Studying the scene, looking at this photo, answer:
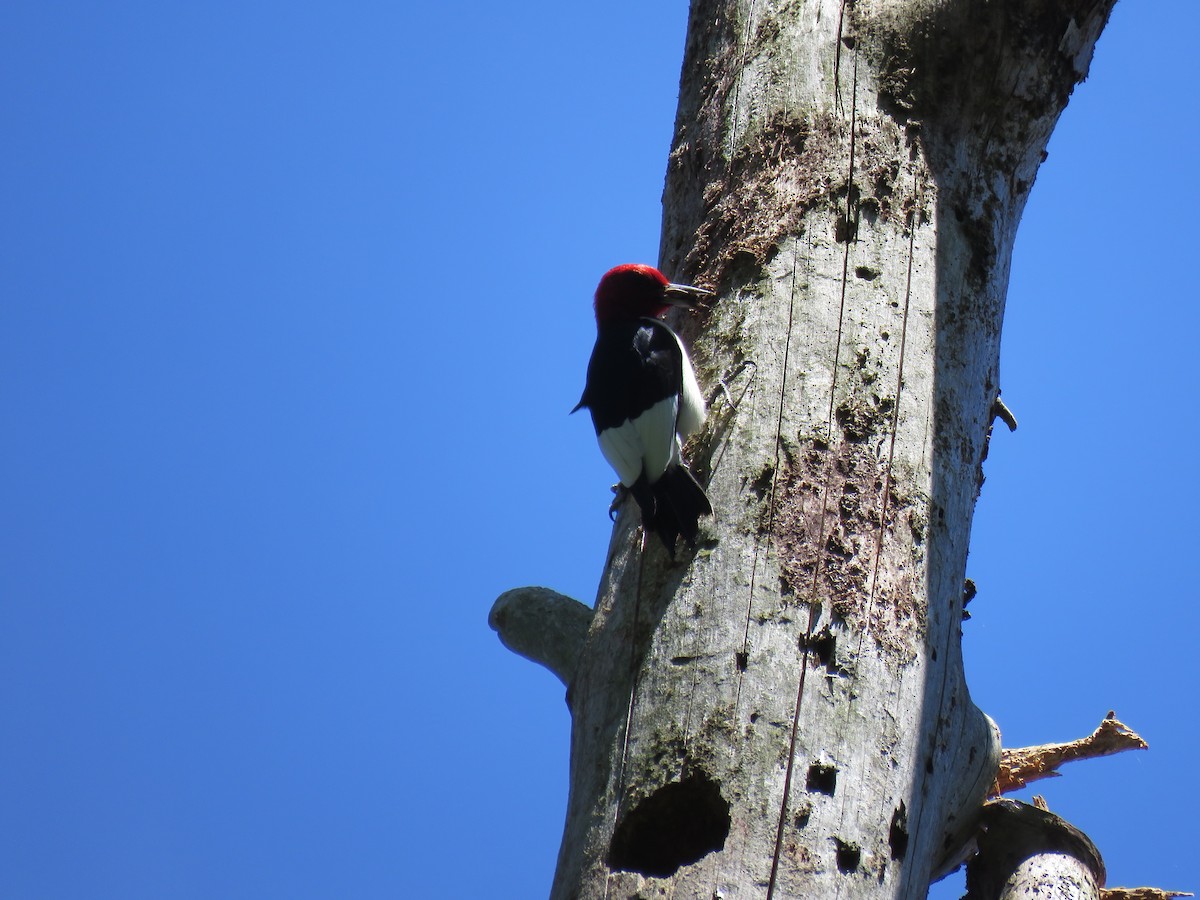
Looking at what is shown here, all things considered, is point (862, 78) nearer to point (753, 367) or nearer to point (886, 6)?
point (886, 6)

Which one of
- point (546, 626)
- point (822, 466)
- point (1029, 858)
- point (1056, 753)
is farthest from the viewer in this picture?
point (1056, 753)

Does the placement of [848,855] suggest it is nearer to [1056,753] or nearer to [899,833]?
[899,833]

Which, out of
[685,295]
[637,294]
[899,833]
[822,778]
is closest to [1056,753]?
[899,833]

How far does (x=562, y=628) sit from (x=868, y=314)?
40.9 inches

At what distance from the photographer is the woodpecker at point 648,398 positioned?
2.35 meters

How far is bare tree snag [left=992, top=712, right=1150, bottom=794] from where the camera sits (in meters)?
2.95

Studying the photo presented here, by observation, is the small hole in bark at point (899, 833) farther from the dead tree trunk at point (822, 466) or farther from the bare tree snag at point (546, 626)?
the bare tree snag at point (546, 626)

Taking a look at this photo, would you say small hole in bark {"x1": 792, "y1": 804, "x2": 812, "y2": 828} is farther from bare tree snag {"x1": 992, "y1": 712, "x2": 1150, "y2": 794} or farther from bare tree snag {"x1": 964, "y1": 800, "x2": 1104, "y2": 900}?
bare tree snag {"x1": 992, "y1": 712, "x2": 1150, "y2": 794}

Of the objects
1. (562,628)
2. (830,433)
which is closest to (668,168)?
(830,433)

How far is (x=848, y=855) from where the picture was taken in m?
1.88

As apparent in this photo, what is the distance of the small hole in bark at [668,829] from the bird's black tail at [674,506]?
0.51m

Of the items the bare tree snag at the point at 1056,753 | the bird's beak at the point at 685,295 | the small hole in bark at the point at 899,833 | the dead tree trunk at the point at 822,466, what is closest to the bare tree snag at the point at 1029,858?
the dead tree trunk at the point at 822,466

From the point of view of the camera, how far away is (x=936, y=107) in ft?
9.01

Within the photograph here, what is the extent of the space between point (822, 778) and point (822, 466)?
648 millimetres
